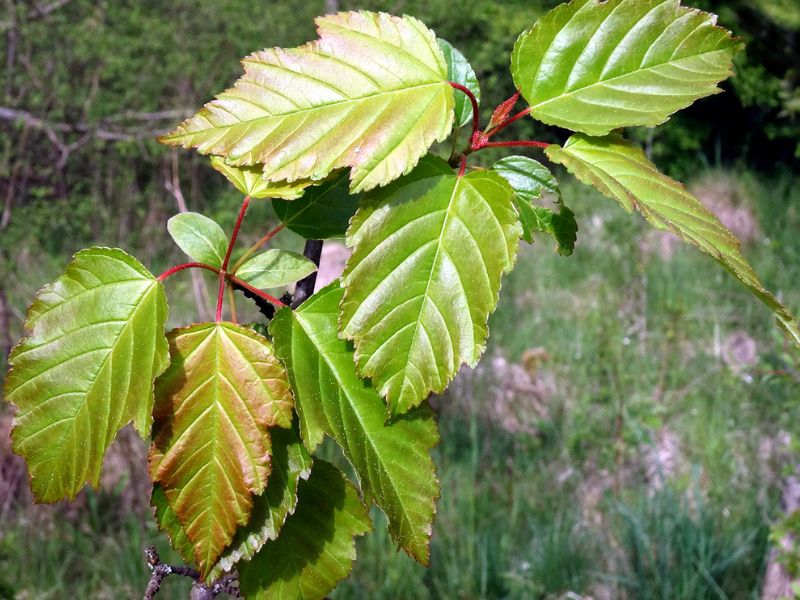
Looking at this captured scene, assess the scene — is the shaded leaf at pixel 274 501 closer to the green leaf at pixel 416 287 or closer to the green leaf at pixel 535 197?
the green leaf at pixel 416 287

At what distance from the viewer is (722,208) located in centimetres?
498

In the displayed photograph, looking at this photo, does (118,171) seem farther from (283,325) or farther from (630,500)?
(283,325)

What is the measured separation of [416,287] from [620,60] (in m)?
0.19

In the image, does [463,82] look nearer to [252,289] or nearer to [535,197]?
[535,197]

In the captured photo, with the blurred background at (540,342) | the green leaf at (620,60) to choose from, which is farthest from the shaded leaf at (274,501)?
the blurred background at (540,342)

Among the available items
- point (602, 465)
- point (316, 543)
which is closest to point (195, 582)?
point (316, 543)

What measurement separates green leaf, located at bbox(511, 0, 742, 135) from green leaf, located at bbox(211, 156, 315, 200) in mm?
155

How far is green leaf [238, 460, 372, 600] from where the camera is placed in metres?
0.51

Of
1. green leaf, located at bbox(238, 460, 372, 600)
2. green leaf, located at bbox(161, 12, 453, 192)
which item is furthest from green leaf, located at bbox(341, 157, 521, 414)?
green leaf, located at bbox(238, 460, 372, 600)

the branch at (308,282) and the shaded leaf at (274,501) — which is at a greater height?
the branch at (308,282)

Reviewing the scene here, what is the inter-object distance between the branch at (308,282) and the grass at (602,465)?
1.35 metres

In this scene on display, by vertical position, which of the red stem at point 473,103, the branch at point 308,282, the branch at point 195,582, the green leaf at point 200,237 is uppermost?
the red stem at point 473,103

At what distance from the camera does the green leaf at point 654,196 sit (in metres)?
0.39

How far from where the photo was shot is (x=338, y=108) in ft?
1.38
